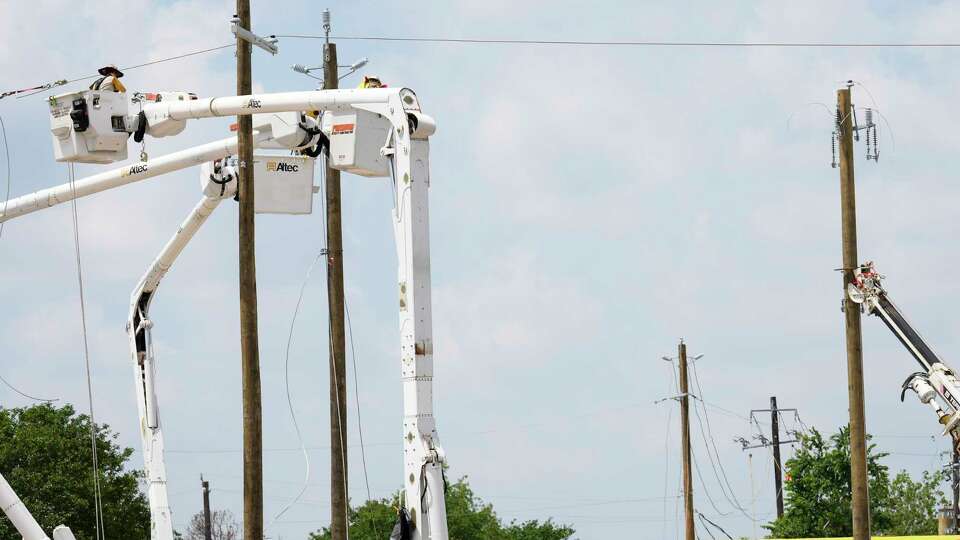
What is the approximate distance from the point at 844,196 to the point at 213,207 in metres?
11.9

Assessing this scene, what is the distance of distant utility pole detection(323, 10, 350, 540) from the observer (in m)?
26.3

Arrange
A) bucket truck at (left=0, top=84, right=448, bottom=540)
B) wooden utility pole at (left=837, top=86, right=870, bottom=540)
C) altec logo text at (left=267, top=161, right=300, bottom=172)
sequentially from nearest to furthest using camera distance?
1. bucket truck at (left=0, top=84, right=448, bottom=540)
2. altec logo text at (left=267, top=161, right=300, bottom=172)
3. wooden utility pole at (left=837, top=86, right=870, bottom=540)

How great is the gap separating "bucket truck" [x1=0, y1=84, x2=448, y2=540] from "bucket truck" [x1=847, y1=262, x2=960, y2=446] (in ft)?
40.8

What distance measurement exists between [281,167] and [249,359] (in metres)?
2.77

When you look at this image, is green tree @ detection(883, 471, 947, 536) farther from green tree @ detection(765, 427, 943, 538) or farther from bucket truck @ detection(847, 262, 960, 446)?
bucket truck @ detection(847, 262, 960, 446)

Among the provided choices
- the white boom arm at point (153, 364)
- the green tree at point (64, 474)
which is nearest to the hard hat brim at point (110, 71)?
the white boom arm at point (153, 364)

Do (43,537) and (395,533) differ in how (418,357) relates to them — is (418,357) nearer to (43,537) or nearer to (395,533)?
(395,533)

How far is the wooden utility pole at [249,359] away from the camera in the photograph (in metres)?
21.2

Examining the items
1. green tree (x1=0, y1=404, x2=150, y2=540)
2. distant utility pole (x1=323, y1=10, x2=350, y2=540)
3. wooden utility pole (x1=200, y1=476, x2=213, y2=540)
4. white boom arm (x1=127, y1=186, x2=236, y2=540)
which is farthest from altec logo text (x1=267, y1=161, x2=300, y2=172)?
wooden utility pole (x1=200, y1=476, x2=213, y2=540)

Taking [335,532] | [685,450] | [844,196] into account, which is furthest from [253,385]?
[685,450]

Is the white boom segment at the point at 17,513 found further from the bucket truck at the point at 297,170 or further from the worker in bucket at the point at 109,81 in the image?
the worker in bucket at the point at 109,81

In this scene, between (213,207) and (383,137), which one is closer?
(383,137)

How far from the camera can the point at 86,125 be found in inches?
673

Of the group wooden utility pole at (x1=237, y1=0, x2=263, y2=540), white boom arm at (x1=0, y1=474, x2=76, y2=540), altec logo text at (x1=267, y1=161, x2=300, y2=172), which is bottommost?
white boom arm at (x1=0, y1=474, x2=76, y2=540)
